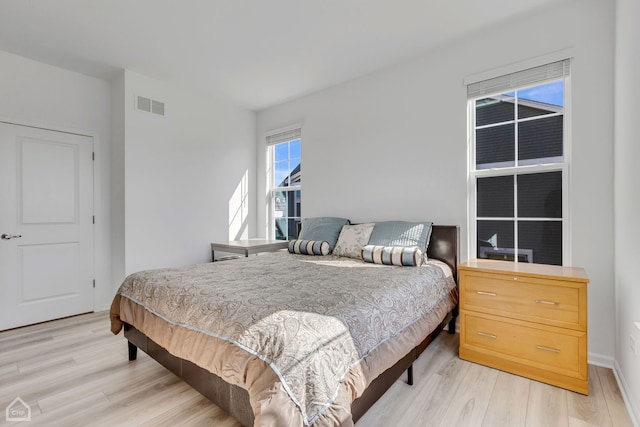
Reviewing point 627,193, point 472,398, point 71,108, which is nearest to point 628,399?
point 472,398

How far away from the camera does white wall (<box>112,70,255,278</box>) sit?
135 inches

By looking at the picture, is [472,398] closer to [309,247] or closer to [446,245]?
[446,245]

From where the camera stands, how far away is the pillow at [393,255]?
2471mm

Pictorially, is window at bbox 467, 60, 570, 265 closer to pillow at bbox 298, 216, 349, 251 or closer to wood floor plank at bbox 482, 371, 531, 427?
wood floor plank at bbox 482, 371, 531, 427

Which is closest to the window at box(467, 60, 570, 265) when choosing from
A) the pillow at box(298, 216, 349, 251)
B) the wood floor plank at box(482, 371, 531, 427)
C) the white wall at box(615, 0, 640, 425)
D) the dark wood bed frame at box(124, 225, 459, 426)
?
the white wall at box(615, 0, 640, 425)

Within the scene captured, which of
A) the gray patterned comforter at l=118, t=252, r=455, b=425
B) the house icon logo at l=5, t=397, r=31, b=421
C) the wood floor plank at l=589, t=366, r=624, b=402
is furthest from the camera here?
the wood floor plank at l=589, t=366, r=624, b=402

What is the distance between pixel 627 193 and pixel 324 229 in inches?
95.3

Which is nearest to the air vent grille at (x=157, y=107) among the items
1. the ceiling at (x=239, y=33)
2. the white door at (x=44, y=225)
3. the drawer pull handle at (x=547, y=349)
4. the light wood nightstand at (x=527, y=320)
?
the ceiling at (x=239, y=33)

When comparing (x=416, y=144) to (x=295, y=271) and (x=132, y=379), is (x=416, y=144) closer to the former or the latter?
(x=295, y=271)

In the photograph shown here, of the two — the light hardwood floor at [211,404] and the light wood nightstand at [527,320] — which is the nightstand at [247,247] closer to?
the light hardwood floor at [211,404]

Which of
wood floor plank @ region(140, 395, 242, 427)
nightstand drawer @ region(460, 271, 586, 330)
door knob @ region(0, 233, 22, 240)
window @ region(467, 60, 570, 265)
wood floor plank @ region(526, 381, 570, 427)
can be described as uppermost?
window @ region(467, 60, 570, 265)

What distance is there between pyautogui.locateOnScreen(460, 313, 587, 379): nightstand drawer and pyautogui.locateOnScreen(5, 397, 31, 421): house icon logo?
276 centimetres

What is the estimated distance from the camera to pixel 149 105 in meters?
3.54

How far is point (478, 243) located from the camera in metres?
2.81
